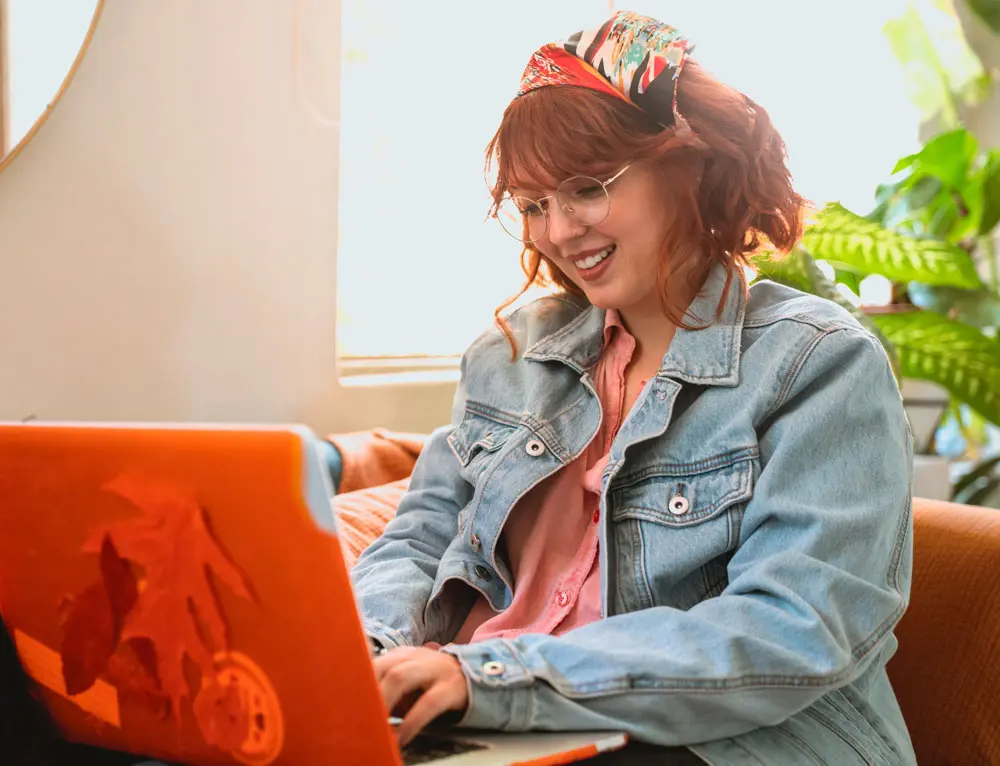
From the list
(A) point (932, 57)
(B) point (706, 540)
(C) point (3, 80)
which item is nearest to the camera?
(B) point (706, 540)

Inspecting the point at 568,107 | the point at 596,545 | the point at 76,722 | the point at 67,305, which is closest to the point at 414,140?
the point at 67,305

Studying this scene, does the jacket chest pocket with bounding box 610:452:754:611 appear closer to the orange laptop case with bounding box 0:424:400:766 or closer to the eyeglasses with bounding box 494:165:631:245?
the eyeglasses with bounding box 494:165:631:245

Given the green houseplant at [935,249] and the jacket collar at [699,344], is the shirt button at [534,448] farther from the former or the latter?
the green houseplant at [935,249]

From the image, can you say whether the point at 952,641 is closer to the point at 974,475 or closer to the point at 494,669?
the point at 494,669

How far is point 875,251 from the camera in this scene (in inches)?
82.9

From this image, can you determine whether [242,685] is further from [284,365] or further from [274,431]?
[284,365]

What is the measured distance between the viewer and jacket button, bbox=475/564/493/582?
111cm

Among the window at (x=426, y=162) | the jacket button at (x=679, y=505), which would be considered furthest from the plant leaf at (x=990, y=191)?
the jacket button at (x=679, y=505)

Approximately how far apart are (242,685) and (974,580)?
0.82 metres

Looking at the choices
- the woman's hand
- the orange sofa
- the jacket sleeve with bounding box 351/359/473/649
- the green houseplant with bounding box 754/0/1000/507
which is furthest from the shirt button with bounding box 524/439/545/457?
the green houseplant with bounding box 754/0/1000/507

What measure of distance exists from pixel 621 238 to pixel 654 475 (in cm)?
24

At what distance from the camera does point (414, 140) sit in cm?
198

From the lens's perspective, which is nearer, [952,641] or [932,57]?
[952,641]

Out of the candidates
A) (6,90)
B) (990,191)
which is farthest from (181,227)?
(990,191)
